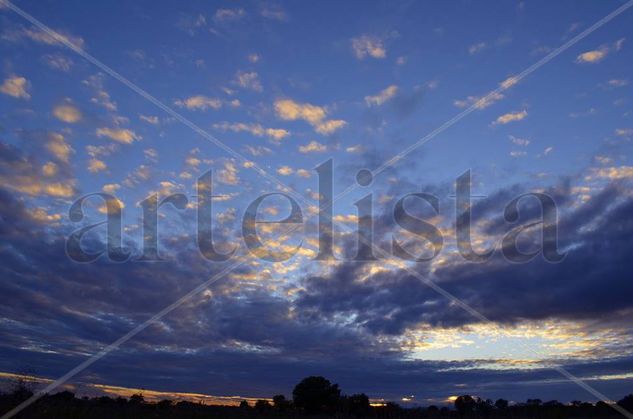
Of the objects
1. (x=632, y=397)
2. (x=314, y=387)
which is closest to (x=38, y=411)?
(x=314, y=387)

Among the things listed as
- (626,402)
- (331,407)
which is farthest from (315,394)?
(626,402)

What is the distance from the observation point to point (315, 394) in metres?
61.2

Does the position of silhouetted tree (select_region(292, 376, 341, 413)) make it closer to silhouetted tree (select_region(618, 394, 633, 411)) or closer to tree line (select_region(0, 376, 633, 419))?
tree line (select_region(0, 376, 633, 419))

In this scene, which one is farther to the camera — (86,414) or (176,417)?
(176,417)

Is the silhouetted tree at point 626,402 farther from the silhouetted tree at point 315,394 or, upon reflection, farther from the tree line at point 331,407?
the silhouetted tree at point 315,394

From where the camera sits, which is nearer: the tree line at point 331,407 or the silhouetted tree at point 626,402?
the tree line at point 331,407

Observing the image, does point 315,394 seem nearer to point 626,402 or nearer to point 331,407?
point 331,407

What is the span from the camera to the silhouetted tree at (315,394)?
5916 cm

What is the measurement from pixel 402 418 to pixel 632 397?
123ft

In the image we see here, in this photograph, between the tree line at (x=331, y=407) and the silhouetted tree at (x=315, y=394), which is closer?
the tree line at (x=331, y=407)

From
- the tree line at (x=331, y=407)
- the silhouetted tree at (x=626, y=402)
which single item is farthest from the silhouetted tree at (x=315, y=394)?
the silhouetted tree at (x=626, y=402)

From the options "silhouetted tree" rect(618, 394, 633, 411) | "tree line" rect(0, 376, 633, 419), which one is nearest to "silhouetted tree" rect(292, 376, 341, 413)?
"tree line" rect(0, 376, 633, 419)

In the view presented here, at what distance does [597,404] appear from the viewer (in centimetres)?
4809

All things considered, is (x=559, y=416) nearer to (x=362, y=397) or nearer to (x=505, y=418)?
(x=505, y=418)
